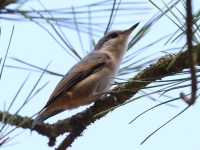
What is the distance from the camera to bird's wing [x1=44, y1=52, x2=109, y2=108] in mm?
3416

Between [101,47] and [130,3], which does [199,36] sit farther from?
[101,47]

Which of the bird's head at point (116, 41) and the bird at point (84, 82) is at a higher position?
the bird's head at point (116, 41)

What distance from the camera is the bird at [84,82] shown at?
328 centimetres

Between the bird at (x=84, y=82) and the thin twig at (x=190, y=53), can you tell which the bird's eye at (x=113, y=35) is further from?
the thin twig at (x=190, y=53)

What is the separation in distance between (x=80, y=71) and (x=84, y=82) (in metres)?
0.16

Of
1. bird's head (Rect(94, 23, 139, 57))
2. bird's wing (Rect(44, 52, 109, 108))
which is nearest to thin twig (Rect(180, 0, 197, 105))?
bird's wing (Rect(44, 52, 109, 108))

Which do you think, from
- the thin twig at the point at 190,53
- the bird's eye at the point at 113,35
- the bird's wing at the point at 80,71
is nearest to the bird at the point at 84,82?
the bird's wing at the point at 80,71

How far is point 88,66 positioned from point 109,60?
0.19m

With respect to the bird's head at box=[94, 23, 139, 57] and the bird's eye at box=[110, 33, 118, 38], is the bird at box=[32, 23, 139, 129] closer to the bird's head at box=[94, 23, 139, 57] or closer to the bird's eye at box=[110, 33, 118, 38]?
the bird's head at box=[94, 23, 139, 57]

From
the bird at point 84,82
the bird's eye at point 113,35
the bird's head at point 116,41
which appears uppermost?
the bird's eye at point 113,35

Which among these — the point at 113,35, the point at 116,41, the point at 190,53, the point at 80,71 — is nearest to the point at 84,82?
the point at 80,71

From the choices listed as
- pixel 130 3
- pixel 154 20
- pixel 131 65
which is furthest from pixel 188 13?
pixel 131 65

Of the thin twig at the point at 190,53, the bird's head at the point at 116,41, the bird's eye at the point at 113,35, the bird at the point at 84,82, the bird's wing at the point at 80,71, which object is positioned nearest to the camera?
the thin twig at the point at 190,53

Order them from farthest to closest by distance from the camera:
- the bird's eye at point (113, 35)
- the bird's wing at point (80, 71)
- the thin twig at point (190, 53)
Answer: the bird's eye at point (113, 35)
the bird's wing at point (80, 71)
the thin twig at point (190, 53)
